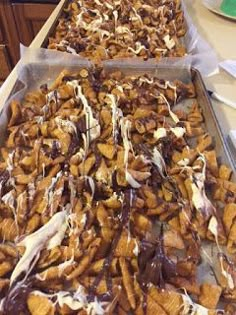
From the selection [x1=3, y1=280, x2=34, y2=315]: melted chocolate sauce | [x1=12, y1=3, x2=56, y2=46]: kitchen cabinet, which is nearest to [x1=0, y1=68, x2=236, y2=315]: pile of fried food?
[x1=3, y1=280, x2=34, y2=315]: melted chocolate sauce

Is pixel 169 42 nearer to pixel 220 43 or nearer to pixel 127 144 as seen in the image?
pixel 220 43

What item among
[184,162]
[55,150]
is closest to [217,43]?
[184,162]

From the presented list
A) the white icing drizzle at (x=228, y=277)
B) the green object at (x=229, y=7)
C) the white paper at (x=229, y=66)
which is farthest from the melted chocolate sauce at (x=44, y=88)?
the green object at (x=229, y=7)

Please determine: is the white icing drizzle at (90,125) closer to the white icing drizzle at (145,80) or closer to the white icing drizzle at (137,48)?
the white icing drizzle at (145,80)

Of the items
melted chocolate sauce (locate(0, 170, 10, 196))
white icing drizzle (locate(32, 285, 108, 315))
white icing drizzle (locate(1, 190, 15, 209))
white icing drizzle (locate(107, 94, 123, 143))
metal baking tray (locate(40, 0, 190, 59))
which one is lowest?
white icing drizzle (locate(32, 285, 108, 315))

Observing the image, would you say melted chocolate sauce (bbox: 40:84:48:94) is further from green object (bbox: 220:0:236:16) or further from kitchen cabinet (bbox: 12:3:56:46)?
kitchen cabinet (bbox: 12:3:56:46)

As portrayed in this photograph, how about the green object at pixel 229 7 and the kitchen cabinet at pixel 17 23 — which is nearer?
the green object at pixel 229 7

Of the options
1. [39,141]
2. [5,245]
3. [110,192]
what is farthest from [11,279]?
[39,141]
